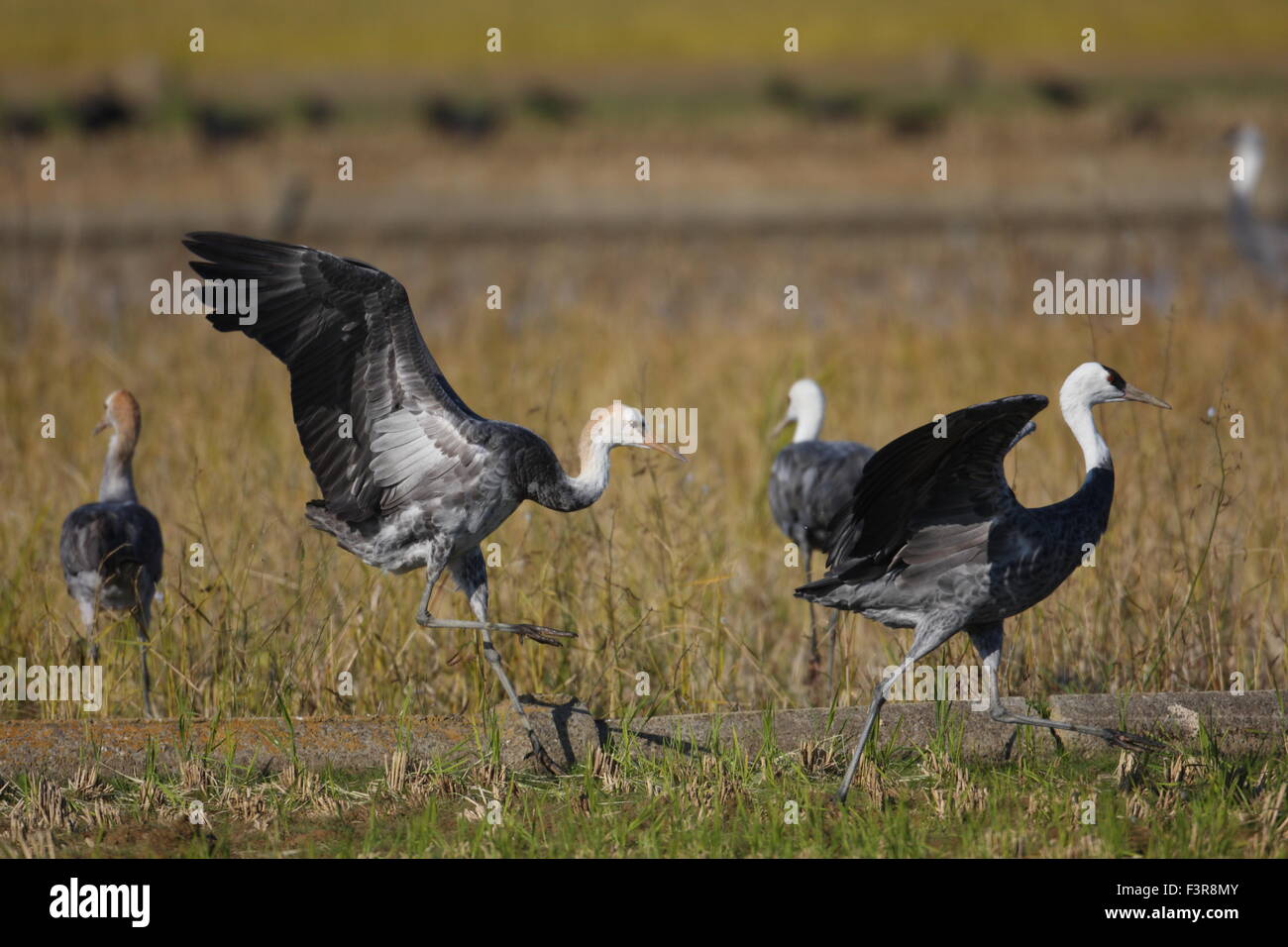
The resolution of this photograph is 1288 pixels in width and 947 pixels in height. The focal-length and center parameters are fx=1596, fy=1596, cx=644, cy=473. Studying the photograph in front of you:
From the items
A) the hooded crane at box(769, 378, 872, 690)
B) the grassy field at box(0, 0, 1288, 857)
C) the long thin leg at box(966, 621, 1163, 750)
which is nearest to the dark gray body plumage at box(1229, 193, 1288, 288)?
the grassy field at box(0, 0, 1288, 857)

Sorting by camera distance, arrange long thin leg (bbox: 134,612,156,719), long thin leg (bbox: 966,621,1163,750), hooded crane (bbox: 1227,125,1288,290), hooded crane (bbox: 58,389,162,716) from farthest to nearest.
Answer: hooded crane (bbox: 1227,125,1288,290)
hooded crane (bbox: 58,389,162,716)
long thin leg (bbox: 134,612,156,719)
long thin leg (bbox: 966,621,1163,750)

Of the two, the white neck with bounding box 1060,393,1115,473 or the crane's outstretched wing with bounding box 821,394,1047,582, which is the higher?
the white neck with bounding box 1060,393,1115,473

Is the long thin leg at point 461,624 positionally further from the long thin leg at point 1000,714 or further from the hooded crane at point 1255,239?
the hooded crane at point 1255,239

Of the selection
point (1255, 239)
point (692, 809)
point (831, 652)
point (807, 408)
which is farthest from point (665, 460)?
point (1255, 239)

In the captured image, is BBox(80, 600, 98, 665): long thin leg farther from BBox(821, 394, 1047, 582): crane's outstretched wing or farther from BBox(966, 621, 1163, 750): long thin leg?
BBox(966, 621, 1163, 750): long thin leg

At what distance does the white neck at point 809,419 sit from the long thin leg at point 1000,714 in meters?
2.40

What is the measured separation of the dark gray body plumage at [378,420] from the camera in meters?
5.20

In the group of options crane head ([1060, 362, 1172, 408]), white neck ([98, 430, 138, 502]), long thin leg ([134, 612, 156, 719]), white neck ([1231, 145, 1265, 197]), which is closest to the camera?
crane head ([1060, 362, 1172, 408])

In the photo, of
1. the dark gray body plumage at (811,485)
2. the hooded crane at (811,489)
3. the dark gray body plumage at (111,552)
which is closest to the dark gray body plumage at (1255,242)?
the hooded crane at (811,489)

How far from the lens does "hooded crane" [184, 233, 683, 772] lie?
5207mm

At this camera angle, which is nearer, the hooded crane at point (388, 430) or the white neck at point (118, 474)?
the hooded crane at point (388, 430)

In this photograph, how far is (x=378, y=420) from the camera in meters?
5.45

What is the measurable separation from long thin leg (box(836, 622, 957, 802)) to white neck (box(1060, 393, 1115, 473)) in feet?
2.47

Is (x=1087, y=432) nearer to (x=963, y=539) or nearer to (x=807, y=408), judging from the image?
(x=963, y=539)
